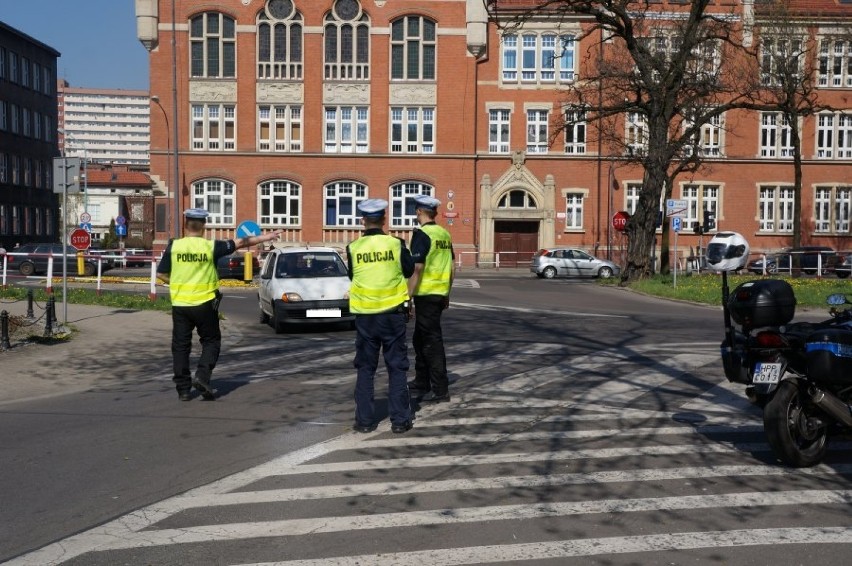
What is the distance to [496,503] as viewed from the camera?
5871 millimetres

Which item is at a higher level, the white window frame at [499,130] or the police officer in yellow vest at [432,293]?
the white window frame at [499,130]

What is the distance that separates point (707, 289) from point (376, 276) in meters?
20.7

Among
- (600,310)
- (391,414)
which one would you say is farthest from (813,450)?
(600,310)

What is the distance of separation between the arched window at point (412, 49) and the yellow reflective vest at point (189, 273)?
134ft

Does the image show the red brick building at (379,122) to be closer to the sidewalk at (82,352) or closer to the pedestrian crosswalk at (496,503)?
the sidewalk at (82,352)

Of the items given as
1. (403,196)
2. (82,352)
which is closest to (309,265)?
(82,352)

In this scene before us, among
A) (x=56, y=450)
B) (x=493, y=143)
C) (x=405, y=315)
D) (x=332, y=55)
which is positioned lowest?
(x=56, y=450)

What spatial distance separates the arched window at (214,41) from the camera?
48.4 m

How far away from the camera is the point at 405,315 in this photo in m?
8.30

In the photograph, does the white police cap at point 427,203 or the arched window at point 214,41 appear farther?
the arched window at point 214,41

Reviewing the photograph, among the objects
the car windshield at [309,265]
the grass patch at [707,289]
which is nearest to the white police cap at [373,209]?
the car windshield at [309,265]

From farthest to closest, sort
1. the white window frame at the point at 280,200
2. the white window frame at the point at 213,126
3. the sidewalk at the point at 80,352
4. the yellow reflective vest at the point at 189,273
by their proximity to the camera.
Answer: the white window frame at the point at 280,200 → the white window frame at the point at 213,126 → the sidewalk at the point at 80,352 → the yellow reflective vest at the point at 189,273

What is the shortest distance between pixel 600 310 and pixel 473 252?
27.1 meters

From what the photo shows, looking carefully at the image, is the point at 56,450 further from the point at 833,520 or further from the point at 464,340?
Result: the point at 464,340
